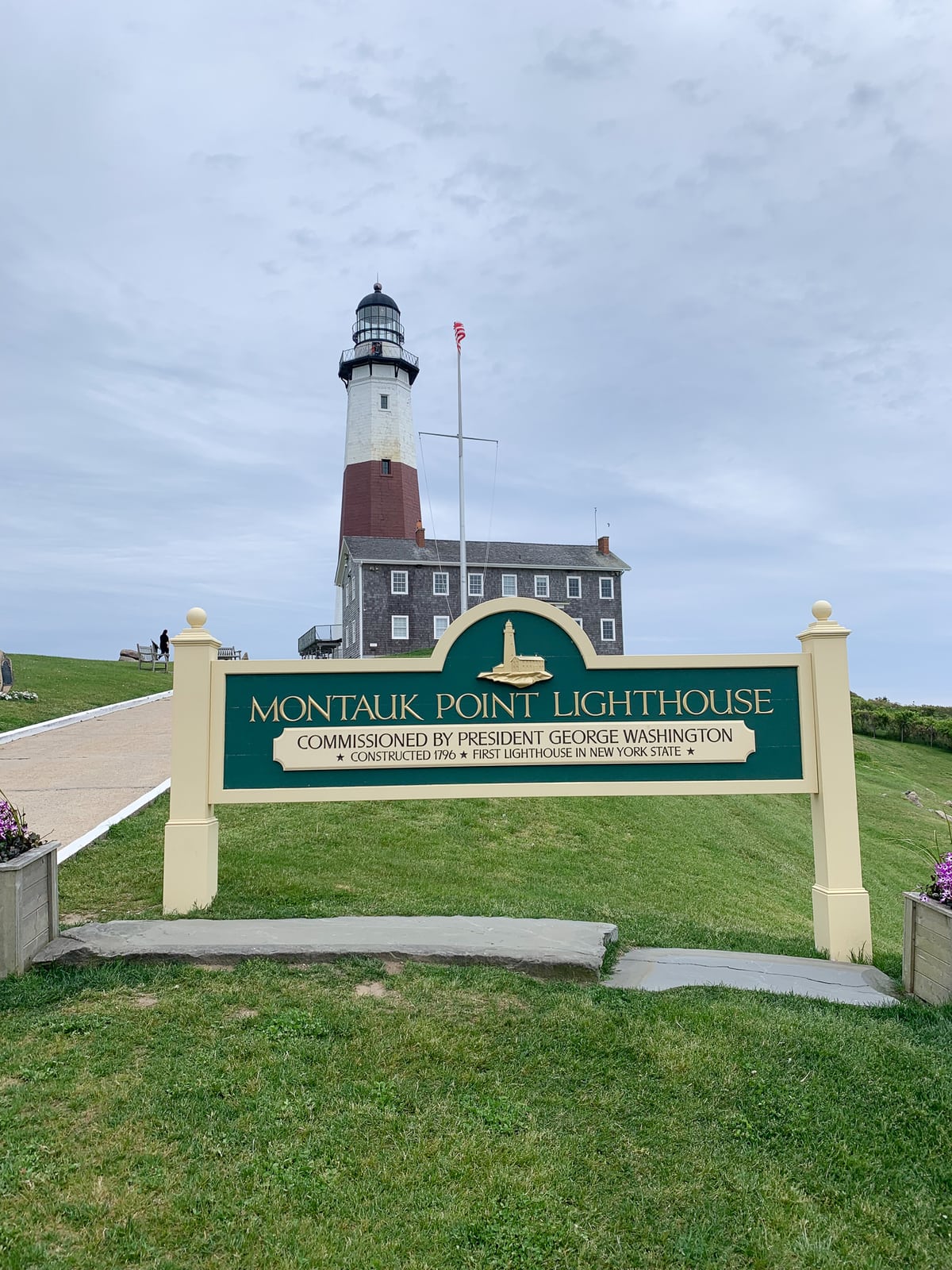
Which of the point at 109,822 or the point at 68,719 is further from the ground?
the point at 68,719

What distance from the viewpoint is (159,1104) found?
3564mm

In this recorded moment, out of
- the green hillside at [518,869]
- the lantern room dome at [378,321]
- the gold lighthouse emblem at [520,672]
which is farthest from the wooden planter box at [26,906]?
the lantern room dome at [378,321]

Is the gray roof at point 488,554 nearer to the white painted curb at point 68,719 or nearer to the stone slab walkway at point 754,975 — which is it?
the white painted curb at point 68,719

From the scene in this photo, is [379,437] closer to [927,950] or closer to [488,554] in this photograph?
[488,554]

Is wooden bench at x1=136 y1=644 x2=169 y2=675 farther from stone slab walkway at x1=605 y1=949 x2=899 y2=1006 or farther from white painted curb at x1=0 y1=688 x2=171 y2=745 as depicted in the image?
stone slab walkway at x1=605 y1=949 x2=899 y2=1006

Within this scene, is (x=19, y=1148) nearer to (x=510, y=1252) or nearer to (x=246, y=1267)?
(x=246, y=1267)

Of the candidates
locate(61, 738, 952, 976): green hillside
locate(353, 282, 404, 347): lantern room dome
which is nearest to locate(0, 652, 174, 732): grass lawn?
locate(61, 738, 952, 976): green hillside

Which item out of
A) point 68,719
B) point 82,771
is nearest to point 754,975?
point 82,771

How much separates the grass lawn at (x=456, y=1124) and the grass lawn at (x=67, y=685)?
15648 millimetres

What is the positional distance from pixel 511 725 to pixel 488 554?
1440 inches

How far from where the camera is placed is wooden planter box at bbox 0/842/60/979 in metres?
4.99

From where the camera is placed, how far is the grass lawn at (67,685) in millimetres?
19938

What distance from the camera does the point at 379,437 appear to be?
4497cm

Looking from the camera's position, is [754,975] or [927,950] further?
[754,975]
